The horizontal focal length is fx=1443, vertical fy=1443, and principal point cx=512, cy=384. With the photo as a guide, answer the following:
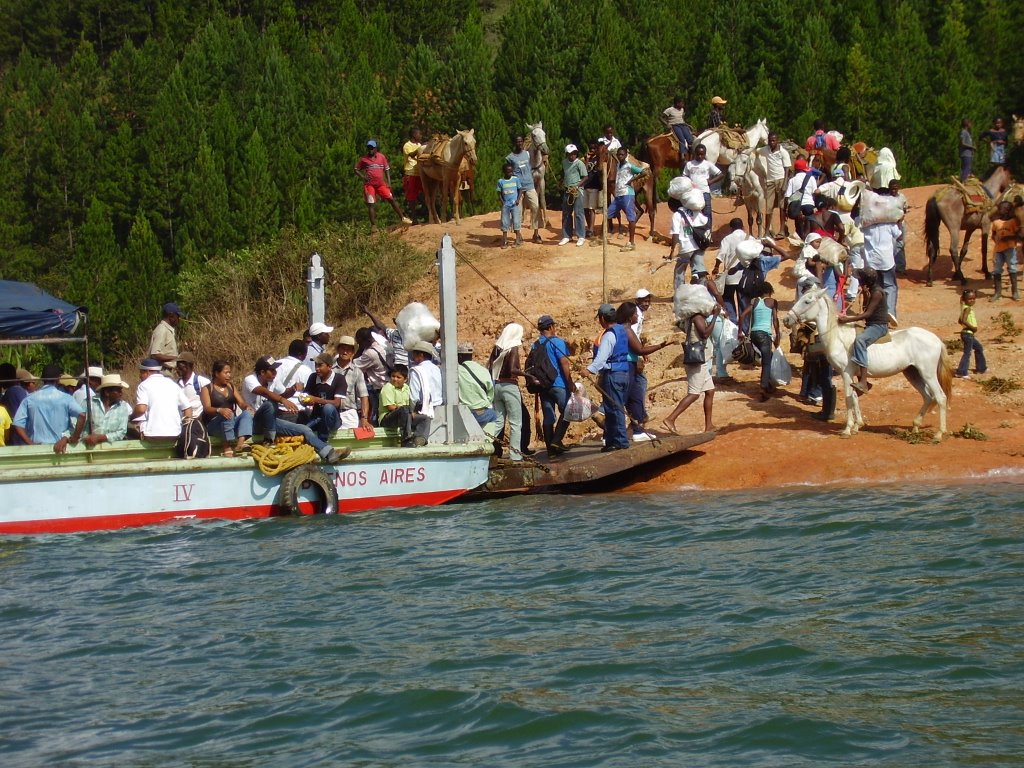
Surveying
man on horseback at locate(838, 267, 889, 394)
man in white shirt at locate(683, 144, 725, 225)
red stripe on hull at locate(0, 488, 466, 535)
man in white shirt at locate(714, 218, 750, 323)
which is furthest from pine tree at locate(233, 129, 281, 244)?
man on horseback at locate(838, 267, 889, 394)

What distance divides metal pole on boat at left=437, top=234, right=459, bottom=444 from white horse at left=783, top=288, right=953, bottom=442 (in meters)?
4.02

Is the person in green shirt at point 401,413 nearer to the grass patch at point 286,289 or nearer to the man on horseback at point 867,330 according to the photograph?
the man on horseback at point 867,330

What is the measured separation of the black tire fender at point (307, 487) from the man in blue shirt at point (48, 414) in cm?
210

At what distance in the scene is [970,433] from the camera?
1587 centimetres

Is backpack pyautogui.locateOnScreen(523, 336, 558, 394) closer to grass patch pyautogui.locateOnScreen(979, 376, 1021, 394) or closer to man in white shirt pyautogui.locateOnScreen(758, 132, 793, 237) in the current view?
grass patch pyautogui.locateOnScreen(979, 376, 1021, 394)

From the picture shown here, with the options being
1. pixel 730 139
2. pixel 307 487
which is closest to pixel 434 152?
pixel 730 139

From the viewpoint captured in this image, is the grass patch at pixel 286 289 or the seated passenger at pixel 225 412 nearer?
the seated passenger at pixel 225 412

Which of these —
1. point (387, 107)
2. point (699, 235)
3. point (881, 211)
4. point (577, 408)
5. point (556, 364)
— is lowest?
point (577, 408)

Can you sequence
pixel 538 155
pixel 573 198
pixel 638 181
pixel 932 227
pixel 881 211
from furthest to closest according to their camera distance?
1. pixel 638 181
2. pixel 538 155
3. pixel 573 198
4. pixel 932 227
5. pixel 881 211

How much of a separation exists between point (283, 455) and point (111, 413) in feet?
5.99

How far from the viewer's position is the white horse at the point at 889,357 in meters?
15.8

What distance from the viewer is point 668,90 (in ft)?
133

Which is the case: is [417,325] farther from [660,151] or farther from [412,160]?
[412,160]

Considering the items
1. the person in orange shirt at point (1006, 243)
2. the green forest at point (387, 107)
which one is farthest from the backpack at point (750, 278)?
the green forest at point (387, 107)
